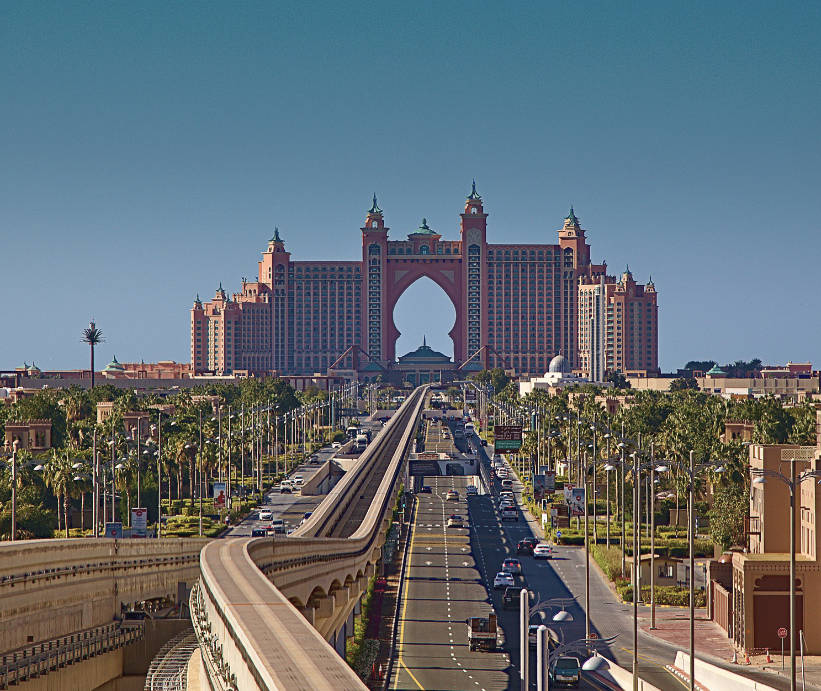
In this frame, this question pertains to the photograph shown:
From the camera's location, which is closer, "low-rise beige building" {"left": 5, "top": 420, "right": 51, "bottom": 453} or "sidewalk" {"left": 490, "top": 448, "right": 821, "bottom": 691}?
"sidewalk" {"left": 490, "top": 448, "right": 821, "bottom": 691}

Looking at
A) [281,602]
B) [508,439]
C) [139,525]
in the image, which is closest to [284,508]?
[139,525]

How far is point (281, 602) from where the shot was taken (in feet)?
128

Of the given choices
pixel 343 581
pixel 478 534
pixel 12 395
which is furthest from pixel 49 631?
pixel 12 395

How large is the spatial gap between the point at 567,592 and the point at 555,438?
193 ft

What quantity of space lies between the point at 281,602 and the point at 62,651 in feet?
40.7

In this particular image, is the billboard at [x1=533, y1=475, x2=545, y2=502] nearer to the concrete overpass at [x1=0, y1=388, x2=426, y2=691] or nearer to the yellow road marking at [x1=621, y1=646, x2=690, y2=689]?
the concrete overpass at [x1=0, y1=388, x2=426, y2=691]

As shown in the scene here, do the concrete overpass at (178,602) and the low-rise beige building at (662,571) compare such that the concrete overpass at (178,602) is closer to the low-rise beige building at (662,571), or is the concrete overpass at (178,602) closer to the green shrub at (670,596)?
the green shrub at (670,596)

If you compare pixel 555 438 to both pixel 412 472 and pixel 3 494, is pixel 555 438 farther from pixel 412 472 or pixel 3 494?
pixel 3 494

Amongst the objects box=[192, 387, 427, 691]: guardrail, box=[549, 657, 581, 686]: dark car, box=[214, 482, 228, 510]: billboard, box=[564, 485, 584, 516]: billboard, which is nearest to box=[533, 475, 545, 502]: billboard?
box=[564, 485, 584, 516]: billboard

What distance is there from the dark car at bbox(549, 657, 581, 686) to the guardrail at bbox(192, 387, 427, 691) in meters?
9.52

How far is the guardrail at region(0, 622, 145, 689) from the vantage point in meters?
44.1

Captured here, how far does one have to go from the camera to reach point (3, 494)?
284ft

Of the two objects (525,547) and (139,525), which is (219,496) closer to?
(139,525)

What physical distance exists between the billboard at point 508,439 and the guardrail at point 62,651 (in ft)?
282
